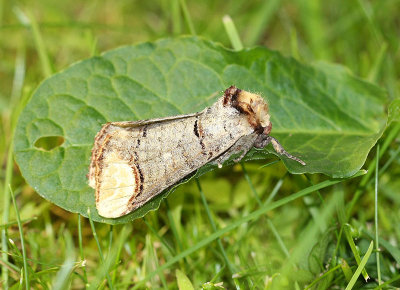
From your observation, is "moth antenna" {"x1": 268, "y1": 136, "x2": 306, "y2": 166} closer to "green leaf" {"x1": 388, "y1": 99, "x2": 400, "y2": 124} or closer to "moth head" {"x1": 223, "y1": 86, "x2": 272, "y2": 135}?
"moth head" {"x1": 223, "y1": 86, "x2": 272, "y2": 135}

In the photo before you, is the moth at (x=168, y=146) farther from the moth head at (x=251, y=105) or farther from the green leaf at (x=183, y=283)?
the green leaf at (x=183, y=283)

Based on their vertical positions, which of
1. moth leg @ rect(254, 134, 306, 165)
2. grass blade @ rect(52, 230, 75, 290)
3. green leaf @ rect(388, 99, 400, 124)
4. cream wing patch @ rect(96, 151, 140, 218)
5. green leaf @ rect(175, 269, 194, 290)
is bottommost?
green leaf @ rect(175, 269, 194, 290)

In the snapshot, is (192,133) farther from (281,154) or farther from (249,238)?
(249,238)

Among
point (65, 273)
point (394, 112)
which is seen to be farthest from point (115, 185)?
point (394, 112)

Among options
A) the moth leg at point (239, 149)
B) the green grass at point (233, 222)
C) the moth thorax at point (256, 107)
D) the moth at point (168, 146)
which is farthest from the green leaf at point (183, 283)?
the moth thorax at point (256, 107)

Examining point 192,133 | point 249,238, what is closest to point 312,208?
point 249,238

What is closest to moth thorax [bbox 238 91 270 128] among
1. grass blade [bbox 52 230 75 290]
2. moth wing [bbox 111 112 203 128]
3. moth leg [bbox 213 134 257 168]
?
moth leg [bbox 213 134 257 168]

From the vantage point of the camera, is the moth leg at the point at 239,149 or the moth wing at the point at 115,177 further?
the moth leg at the point at 239,149
